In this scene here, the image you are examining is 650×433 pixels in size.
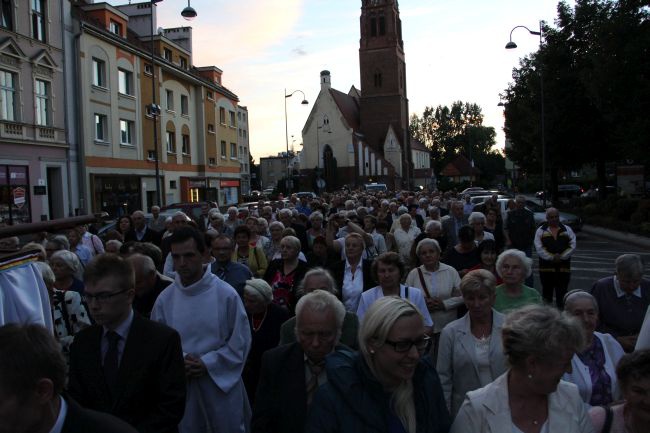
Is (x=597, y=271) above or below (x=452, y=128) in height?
below

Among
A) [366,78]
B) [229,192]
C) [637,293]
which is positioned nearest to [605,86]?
[637,293]

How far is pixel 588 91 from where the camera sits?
28.0m

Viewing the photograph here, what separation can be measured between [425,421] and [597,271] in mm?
14626

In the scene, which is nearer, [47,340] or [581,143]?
[47,340]

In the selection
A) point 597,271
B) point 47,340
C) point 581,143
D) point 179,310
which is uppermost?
point 581,143

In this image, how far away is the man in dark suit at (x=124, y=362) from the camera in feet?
10.3

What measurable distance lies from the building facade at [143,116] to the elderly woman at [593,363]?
2363cm

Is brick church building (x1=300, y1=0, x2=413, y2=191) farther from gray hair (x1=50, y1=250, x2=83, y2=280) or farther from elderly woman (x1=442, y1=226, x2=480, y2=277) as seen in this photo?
gray hair (x1=50, y1=250, x2=83, y2=280)

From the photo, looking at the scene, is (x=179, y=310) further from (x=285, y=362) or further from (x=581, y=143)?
(x=581, y=143)

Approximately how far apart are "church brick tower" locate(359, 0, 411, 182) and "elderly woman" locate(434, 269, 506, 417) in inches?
3192

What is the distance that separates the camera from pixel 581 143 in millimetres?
36188

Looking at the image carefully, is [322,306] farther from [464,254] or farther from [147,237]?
[147,237]

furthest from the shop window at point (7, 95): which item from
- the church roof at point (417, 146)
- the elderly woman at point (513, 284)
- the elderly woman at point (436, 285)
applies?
the church roof at point (417, 146)

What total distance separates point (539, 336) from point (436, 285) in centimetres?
381
